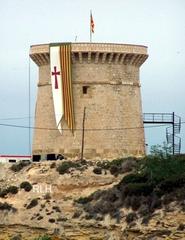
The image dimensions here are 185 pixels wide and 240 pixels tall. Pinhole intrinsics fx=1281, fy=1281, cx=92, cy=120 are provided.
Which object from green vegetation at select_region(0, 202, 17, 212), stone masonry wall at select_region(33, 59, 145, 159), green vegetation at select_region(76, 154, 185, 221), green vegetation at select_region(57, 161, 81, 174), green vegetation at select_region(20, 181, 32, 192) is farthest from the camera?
stone masonry wall at select_region(33, 59, 145, 159)

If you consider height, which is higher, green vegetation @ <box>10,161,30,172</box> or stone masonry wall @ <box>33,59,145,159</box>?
stone masonry wall @ <box>33,59,145,159</box>

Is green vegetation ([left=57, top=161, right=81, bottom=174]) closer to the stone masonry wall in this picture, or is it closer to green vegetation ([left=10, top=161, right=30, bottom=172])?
the stone masonry wall

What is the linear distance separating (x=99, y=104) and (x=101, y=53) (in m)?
2.90

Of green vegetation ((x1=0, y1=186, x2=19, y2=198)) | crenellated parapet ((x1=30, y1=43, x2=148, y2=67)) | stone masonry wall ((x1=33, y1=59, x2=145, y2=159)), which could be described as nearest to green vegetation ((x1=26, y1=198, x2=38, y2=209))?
green vegetation ((x1=0, y1=186, x2=19, y2=198))

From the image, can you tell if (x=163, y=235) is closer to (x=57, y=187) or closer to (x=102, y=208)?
(x=102, y=208)

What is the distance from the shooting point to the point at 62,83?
240 ft

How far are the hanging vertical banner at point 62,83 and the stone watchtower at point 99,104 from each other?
28 centimetres

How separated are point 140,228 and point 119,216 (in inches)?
86.0

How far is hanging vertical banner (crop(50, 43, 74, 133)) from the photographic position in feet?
239

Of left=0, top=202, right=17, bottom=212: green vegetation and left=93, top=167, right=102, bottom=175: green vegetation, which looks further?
left=93, top=167, right=102, bottom=175: green vegetation

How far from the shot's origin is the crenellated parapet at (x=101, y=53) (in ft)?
239

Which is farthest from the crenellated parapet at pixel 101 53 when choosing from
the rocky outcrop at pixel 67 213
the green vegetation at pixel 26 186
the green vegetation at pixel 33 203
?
the green vegetation at pixel 33 203

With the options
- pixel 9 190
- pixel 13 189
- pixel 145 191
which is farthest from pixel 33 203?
pixel 145 191

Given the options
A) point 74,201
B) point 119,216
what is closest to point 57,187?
point 74,201
